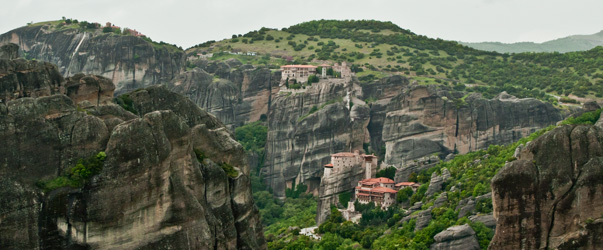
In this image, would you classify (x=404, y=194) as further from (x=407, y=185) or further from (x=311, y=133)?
(x=311, y=133)

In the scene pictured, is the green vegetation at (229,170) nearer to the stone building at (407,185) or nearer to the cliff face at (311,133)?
the stone building at (407,185)

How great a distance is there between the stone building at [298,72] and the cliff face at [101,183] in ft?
367

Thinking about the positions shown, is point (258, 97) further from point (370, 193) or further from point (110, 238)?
point (110, 238)

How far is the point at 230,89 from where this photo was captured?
157m

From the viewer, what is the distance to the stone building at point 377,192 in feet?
334

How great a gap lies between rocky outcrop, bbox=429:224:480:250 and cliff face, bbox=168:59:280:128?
8562cm

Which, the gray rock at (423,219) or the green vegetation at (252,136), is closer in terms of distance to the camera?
the gray rock at (423,219)

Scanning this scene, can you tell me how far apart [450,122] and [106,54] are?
61389mm

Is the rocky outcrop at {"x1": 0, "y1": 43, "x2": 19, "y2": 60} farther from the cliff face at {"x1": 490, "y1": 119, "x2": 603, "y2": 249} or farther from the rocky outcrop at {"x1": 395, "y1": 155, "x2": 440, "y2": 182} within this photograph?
the rocky outcrop at {"x1": 395, "y1": 155, "x2": 440, "y2": 182}

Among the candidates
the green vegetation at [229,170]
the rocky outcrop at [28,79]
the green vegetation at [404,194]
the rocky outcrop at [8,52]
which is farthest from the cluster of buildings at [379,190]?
the rocky outcrop at [28,79]

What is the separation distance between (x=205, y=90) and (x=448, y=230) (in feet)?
298

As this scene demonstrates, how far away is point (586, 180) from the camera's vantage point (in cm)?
3856

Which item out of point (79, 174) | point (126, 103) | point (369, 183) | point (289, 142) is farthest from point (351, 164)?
point (79, 174)

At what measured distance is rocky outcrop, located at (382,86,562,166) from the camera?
127 m
